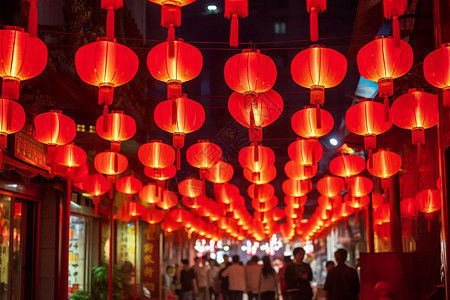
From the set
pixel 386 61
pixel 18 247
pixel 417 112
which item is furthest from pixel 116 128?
pixel 417 112

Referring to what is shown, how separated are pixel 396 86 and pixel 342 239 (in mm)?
24473

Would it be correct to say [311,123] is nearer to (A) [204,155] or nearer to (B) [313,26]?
(A) [204,155]

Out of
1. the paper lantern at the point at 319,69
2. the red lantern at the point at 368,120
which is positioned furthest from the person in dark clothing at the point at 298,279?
the paper lantern at the point at 319,69

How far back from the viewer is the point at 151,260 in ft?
78.1

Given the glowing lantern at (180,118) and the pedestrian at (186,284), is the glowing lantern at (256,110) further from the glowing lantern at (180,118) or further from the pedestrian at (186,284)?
the pedestrian at (186,284)

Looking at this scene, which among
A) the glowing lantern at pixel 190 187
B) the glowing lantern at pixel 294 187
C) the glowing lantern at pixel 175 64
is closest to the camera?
the glowing lantern at pixel 175 64

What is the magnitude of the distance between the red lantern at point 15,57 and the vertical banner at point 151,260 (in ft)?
55.1

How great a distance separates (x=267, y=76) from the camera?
8.79 metres

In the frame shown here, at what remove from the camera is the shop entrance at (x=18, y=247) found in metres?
10.4

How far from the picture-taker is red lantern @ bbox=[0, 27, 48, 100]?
746 centimetres

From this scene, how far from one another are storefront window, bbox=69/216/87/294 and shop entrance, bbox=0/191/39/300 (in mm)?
3665

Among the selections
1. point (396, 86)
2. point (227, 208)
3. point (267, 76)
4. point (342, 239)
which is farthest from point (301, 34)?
point (267, 76)

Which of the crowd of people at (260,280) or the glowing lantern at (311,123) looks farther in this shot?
the crowd of people at (260,280)

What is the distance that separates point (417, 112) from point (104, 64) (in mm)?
4406
